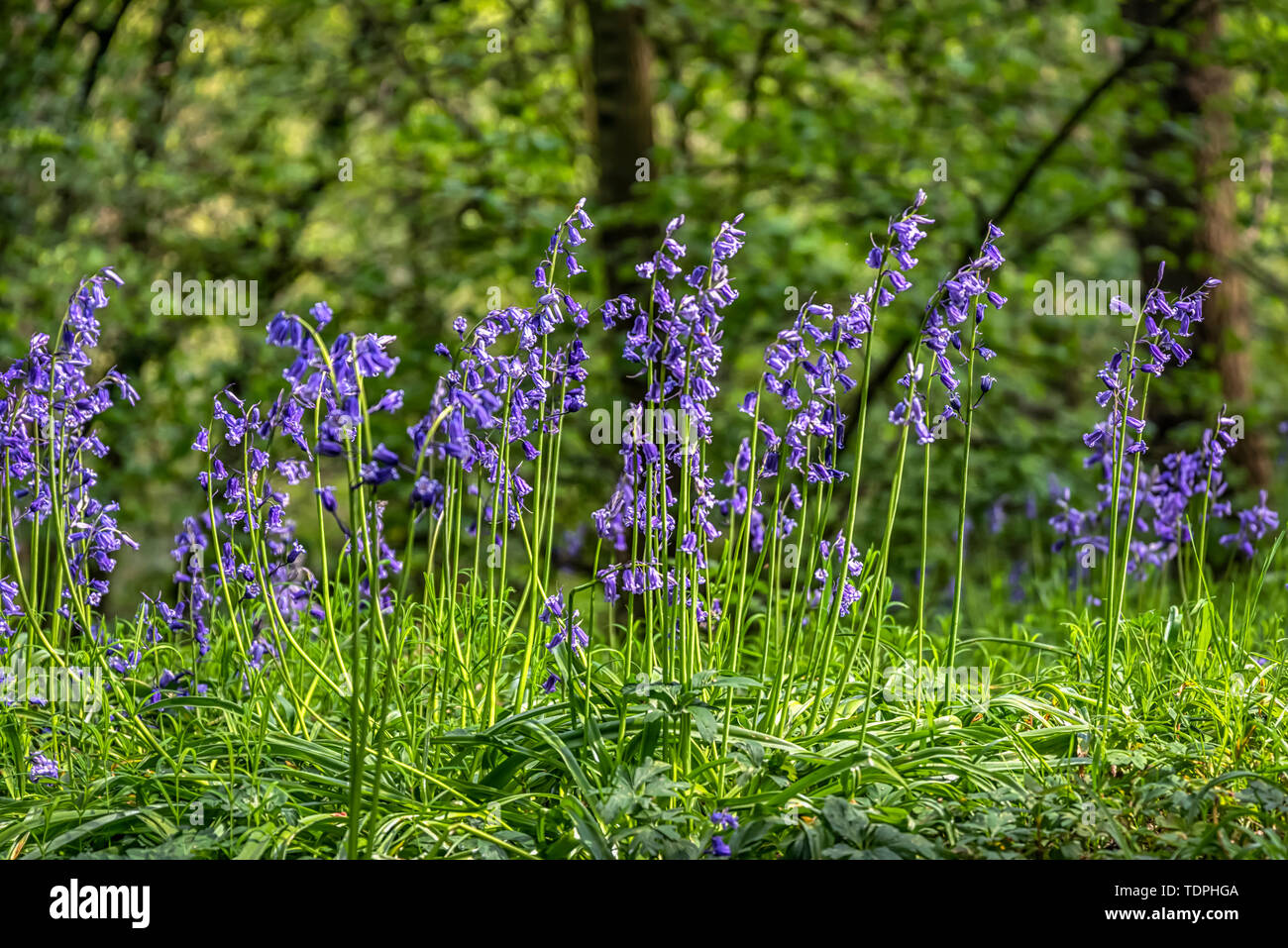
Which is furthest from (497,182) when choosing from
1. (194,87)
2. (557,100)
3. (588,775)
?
(588,775)

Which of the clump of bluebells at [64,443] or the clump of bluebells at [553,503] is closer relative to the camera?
the clump of bluebells at [553,503]

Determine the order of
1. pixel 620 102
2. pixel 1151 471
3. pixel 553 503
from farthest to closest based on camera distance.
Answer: pixel 620 102 < pixel 1151 471 < pixel 553 503

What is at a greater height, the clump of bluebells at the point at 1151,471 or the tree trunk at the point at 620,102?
the tree trunk at the point at 620,102

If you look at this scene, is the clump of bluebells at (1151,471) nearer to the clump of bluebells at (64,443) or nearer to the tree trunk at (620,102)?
the clump of bluebells at (64,443)

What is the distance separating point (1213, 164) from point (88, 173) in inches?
304

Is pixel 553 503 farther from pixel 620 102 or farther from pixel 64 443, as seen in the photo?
pixel 620 102

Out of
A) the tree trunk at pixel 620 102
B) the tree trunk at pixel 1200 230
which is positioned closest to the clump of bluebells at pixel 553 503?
the tree trunk at pixel 620 102

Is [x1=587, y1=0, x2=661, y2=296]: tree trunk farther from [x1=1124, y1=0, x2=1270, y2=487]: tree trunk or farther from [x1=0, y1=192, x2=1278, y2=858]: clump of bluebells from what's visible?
[x1=0, y1=192, x2=1278, y2=858]: clump of bluebells

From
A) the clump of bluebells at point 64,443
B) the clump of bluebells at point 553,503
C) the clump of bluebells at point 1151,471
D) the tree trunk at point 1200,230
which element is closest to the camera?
the clump of bluebells at point 553,503

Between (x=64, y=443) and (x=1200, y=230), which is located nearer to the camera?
(x=64, y=443)

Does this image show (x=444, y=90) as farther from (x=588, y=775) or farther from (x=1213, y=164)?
(x=588, y=775)

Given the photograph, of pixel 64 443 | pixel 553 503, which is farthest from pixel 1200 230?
pixel 64 443

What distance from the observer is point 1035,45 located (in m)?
8.66

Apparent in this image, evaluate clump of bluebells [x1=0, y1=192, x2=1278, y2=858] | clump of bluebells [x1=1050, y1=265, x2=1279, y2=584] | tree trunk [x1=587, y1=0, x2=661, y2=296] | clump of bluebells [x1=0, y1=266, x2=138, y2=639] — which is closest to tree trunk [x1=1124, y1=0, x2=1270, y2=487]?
clump of bluebells [x1=1050, y1=265, x2=1279, y2=584]
